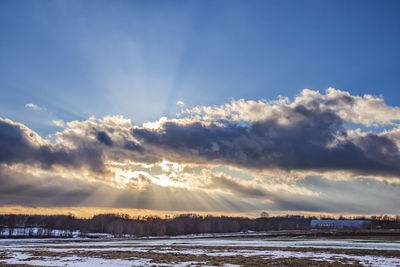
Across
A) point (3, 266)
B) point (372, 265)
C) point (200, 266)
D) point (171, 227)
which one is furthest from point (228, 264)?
point (171, 227)

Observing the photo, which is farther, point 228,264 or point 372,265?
point 228,264

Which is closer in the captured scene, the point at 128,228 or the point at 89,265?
the point at 89,265

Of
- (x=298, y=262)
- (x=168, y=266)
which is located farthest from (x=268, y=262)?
(x=168, y=266)

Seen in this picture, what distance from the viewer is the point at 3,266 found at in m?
30.7

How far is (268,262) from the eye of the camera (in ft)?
108

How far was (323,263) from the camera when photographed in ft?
104

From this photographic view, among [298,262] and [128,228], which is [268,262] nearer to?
[298,262]

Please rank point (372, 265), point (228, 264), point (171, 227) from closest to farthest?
point (372, 265), point (228, 264), point (171, 227)

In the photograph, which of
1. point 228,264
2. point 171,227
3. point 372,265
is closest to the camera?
point 372,265

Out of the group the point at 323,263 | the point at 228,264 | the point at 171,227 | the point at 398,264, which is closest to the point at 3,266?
the point at 228,264

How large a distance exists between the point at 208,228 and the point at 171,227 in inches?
827

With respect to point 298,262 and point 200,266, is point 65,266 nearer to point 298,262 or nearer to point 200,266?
point 200,266

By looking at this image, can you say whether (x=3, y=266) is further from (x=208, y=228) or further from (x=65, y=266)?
(x=208, y=228)

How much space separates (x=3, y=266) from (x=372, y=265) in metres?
32.5
